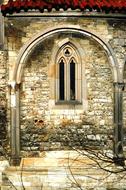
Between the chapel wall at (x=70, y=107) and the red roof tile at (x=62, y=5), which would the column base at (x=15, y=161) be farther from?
the red roof tile at (x=62, y=5)

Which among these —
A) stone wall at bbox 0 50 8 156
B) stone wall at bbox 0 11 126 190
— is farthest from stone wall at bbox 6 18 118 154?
stone wall at bbox 0 50 8 156

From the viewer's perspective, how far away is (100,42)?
9.27 metres

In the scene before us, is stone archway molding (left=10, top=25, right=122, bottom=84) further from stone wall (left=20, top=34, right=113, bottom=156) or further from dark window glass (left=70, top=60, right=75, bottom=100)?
dark window glass (left=70, top=60, right=75, bottom=100)

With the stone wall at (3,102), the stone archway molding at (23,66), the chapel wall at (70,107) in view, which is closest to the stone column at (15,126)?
the stone archway molding at (23,66)

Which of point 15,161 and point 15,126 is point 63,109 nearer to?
point 15,126

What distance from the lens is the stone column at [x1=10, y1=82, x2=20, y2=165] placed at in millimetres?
9273

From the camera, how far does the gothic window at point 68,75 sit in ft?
31.0

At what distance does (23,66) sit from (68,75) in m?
1.04

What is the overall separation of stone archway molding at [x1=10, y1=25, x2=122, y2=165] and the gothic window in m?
0.43

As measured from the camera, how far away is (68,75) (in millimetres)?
9523

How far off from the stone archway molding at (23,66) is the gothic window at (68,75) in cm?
43

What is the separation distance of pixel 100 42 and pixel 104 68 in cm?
60

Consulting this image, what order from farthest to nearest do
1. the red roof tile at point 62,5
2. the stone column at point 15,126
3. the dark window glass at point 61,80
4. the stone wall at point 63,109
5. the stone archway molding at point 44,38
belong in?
the dark window glass at point 61,80, the stone wall at point 63,109, the stone column at point 15,126, the stone archway molding at point 44,38, the red roof tile at point 62,5

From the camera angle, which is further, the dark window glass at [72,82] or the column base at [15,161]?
the dark window glass at [72,82]
